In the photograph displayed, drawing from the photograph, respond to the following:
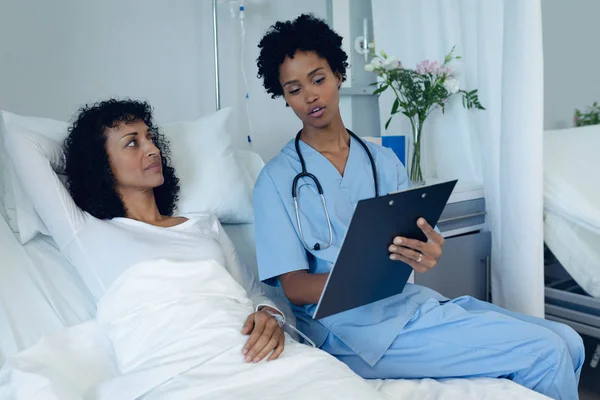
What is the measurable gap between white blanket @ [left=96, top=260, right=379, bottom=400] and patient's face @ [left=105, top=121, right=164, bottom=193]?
29 cm

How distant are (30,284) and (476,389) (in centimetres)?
106

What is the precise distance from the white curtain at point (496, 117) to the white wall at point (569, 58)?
1095 mm

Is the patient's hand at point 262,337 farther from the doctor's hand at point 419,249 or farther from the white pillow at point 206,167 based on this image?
the white pillow at point 206,167

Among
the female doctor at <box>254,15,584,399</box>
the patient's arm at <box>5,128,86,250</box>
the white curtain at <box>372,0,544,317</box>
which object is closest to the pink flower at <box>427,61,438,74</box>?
the white curtain at <box>372,0,544,317</box>

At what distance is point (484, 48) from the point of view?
2.00m

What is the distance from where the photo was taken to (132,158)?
145 centimetres

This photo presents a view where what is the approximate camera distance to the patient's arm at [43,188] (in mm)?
1331

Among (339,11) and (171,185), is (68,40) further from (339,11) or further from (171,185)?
(339,11)

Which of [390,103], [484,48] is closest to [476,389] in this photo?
[484,48]

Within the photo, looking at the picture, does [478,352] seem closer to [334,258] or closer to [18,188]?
[334,258]

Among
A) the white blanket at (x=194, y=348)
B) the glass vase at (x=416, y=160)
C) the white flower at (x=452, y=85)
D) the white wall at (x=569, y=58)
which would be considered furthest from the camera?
the white wall at (x=569, y=58)

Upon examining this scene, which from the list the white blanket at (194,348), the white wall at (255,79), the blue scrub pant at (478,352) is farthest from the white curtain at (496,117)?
the white blanket at (194,348)

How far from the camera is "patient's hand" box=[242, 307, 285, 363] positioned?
3.61 ft

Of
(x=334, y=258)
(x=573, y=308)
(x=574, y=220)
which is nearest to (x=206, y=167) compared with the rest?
(x=334, y=258)
